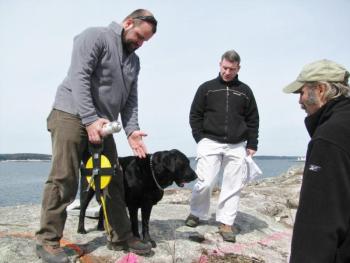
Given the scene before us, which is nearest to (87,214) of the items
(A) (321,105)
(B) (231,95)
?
→ (B) (231,95)

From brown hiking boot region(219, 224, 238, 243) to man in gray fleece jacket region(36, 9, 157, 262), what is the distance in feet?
5.87

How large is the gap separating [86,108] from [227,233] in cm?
283

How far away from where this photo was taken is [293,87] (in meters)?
2.57

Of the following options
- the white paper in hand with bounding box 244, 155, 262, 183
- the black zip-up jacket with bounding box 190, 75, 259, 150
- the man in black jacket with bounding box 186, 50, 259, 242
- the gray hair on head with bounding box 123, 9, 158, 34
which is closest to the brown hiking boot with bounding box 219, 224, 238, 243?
the man in black jacket with bounding box 186, 50, 259, 242

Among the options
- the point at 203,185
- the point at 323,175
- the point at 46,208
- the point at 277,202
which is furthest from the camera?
the point at 277,202

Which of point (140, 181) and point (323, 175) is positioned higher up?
point (323, 175)

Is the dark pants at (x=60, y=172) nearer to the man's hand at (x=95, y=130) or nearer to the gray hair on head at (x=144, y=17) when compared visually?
the man's hand at (x=95, y=130)

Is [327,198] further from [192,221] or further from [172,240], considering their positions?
[192,221]

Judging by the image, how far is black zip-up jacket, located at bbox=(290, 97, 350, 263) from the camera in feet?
6.17

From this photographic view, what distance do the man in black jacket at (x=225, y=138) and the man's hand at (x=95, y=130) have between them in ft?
7.50

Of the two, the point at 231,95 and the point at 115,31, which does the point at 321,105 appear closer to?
the point at 115,31

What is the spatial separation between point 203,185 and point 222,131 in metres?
0.81

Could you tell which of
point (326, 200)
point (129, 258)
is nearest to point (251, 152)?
point (129, 258)

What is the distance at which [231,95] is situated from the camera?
5.76 metres
